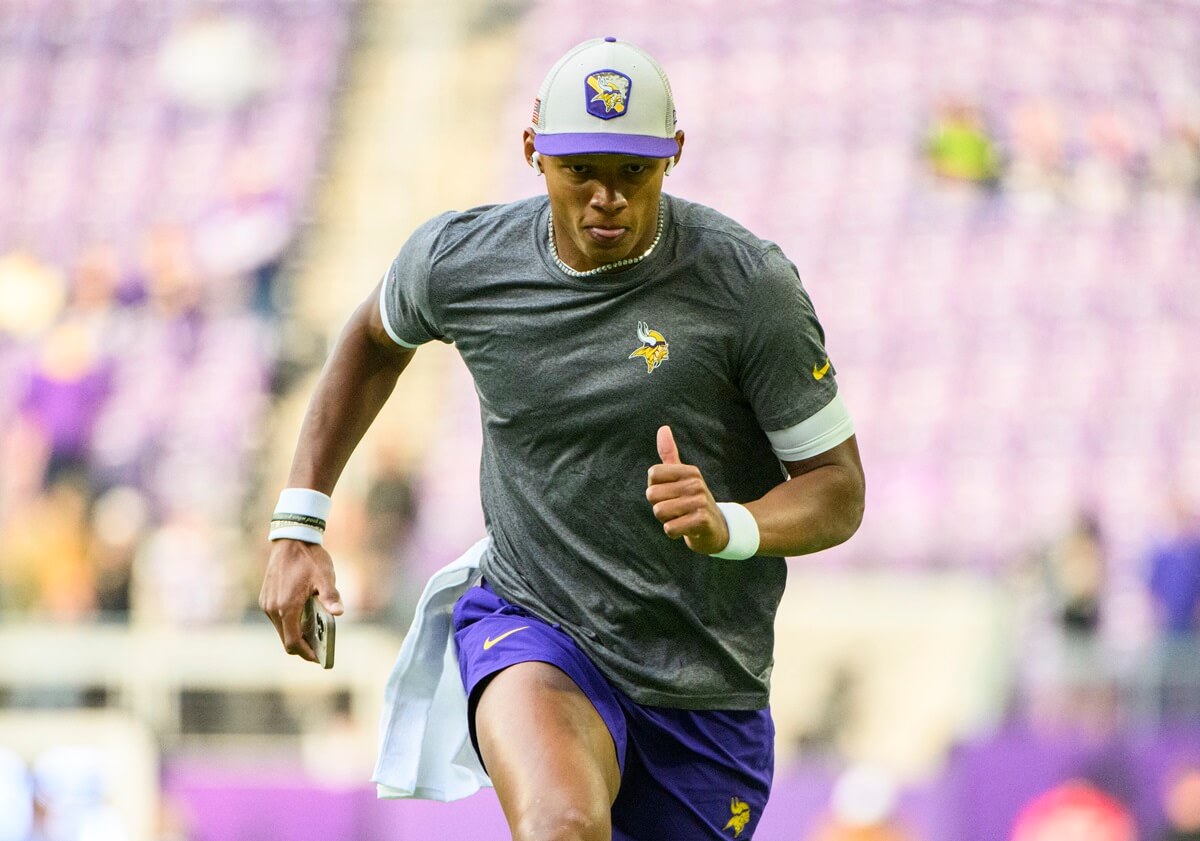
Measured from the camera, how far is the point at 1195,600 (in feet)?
29.7

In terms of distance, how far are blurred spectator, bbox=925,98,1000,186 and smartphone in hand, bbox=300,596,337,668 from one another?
991 centimetres

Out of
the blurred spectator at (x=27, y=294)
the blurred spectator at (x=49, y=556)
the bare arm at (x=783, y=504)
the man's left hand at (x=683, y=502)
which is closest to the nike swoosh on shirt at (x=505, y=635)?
the bare arm at (x=783, y=504)

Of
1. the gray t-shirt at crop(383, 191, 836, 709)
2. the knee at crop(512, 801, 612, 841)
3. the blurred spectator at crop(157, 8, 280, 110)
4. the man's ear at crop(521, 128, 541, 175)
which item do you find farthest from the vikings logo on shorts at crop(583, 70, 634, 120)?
the blurred spectator at crop(157, 8, 280, 110)

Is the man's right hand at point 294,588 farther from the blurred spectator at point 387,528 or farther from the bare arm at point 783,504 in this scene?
the blurred spectator at point 387,528

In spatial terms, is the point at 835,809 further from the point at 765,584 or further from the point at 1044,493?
the point at 765,584

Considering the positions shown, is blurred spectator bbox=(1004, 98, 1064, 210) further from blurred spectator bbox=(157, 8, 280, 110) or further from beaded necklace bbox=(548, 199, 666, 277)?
beaded necklace bbox=(548, 199, 666, 277)

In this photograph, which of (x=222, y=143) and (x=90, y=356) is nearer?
(x=90, y=356)

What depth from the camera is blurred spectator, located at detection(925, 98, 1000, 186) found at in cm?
1270

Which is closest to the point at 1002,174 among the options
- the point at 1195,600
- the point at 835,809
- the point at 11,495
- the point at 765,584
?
the point at 1195,600

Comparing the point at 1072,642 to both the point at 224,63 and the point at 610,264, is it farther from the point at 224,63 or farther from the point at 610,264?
the point at 224,63

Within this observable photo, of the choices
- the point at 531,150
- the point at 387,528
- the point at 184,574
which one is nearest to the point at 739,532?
the point at 531,150

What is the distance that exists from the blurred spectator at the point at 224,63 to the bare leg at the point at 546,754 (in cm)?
1188

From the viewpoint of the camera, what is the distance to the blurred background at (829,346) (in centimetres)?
888

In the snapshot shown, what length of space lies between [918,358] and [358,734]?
4643 mm
